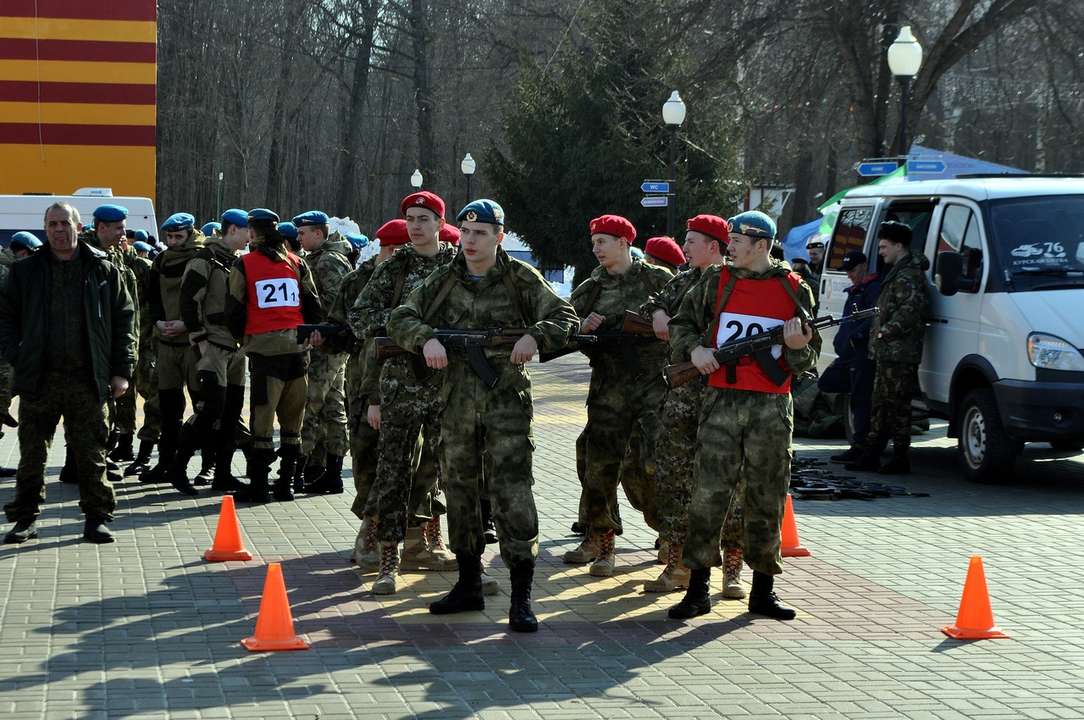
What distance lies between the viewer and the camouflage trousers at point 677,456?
884 centimetres

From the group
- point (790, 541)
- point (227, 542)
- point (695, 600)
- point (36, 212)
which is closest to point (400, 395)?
point (227, 542)

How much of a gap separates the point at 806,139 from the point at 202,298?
68.5ft

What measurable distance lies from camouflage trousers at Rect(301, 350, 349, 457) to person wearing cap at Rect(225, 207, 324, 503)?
1.46 ft

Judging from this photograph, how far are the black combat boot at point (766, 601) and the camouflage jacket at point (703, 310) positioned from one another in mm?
1081

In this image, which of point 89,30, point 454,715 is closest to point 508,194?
point 89,30

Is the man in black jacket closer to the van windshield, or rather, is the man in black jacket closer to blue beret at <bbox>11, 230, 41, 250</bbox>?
blue beret at <bbox>11, 230, 41, 250</bbox>

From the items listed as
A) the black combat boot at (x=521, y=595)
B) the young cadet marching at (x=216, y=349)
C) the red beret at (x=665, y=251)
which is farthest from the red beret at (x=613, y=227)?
the young cadet marching at (x=216, y=349)

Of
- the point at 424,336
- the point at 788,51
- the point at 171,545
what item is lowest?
the point at 171,545

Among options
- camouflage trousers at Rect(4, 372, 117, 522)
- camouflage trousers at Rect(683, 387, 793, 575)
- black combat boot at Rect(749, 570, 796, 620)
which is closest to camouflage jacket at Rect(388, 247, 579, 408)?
camouflage trousers at Rect(683, 387, 793, 575)

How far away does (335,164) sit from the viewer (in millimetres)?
63188

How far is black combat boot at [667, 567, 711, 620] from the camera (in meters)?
8.07

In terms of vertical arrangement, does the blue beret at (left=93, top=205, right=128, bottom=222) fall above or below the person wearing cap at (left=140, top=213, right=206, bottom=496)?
above

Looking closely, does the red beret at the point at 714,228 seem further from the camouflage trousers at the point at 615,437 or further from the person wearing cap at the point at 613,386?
the camouflage trousers at the point at 615,437

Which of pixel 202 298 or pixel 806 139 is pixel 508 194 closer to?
pixel 806 139
